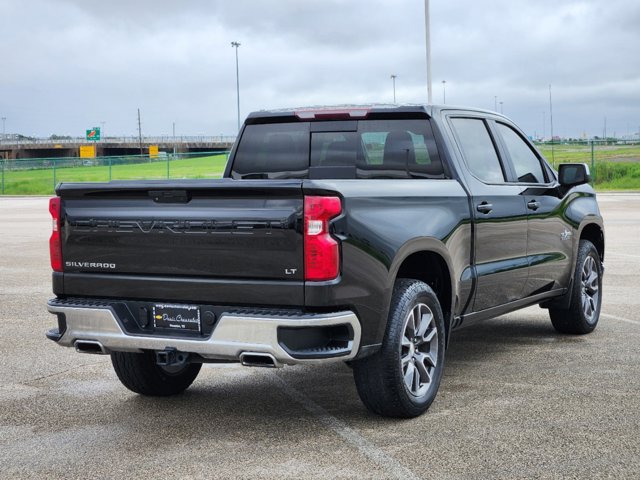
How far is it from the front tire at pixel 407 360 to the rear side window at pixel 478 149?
4.38ft

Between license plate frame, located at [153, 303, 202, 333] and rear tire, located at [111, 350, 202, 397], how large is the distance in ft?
2.74

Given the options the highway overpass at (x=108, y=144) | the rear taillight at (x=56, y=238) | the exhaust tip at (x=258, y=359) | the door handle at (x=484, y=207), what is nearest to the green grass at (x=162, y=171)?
the door handle at (x=484, y=207)

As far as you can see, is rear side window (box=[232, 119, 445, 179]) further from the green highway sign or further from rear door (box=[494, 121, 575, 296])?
the green highway sign

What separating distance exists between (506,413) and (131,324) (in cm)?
226

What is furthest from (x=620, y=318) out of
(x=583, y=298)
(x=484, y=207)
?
(x=484, y=207)

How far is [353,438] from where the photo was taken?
215 inches

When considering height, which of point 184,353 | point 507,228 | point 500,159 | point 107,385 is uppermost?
point 500,159

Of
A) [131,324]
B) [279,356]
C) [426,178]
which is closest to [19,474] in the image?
[131,324]

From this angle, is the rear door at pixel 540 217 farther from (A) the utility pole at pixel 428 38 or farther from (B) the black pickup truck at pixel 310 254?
(A) the utility pole at pixel 428 38

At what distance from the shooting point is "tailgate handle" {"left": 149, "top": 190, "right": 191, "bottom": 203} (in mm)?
5422

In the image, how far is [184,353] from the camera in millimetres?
5477

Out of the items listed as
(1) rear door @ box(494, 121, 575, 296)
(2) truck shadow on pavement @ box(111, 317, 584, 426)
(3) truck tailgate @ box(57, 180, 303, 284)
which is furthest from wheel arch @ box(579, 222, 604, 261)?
(3) truck tailgate @ box(57, 180, 303, 284)

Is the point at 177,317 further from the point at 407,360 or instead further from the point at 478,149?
the point at 478,149

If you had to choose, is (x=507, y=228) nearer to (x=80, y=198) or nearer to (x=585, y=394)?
(x=585, y=394)
